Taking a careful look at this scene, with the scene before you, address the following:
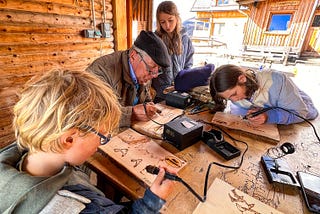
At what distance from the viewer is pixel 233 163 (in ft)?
2.50

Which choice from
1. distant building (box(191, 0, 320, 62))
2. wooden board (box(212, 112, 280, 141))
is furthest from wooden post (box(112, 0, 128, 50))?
distant building (box(191, 0, 320, 62))

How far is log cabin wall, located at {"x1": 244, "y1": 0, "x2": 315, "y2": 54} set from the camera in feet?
24.1

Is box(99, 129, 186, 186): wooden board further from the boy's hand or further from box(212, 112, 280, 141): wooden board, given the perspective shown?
box(212, 112, 280, 141): wooden board

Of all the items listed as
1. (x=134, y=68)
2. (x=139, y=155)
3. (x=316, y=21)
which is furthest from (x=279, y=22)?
(x=139, y=155)

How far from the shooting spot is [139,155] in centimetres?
74

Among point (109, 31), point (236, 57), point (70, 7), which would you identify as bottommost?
point (236, 57)

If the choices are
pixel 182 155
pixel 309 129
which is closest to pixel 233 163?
pixel 182 155

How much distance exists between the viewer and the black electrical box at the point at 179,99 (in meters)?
1.26

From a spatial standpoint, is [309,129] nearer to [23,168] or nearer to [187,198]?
[187,198]

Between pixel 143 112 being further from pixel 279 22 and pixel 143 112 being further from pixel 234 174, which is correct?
pixel 279 22

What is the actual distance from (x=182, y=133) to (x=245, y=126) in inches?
17.7

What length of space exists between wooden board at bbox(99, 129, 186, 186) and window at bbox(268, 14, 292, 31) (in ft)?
31.8

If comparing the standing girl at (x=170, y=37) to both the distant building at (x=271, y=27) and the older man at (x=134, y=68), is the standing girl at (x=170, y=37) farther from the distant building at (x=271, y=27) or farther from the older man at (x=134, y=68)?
the distant building at (x=271, y=27)

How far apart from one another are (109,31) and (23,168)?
8.24 feet
